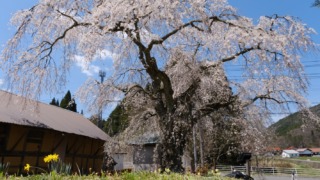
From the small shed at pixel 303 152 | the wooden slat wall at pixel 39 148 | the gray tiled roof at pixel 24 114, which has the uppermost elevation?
the small shed at pixel 303 152

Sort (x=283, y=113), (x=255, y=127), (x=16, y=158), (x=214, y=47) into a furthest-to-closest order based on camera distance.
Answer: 1. (x=255, y=127)
2. (x=16, y=158)
3. (x=283, y=113)
4. (x=214, y=47)

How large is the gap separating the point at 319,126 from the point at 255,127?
9.76 ft

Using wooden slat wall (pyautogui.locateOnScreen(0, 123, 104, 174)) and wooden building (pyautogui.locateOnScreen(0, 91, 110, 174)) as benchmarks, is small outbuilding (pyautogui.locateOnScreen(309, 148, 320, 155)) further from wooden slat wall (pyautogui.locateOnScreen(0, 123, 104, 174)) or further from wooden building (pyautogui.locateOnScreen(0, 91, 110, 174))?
wooden building (pyautogui.locateOnScreen(0, 91, 110, 174))

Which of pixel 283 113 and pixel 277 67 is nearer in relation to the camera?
pixel 277 67

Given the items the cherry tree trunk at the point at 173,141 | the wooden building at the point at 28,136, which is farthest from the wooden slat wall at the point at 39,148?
the cherry tree trunk at the point at 173,141

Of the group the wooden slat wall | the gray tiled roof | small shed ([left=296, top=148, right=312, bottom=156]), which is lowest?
the wooden slat wall

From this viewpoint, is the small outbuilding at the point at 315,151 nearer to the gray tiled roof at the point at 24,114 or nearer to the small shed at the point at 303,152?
the small shed at the point at 303,152

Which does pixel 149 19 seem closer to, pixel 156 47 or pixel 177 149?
pixel 156 47

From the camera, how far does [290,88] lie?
11898mm

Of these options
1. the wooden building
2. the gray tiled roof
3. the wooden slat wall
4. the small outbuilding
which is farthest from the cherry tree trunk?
the small outbuilding

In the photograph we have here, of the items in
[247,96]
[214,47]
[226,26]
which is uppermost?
[226,26]

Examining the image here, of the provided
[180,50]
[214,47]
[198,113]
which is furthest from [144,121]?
[214,47]

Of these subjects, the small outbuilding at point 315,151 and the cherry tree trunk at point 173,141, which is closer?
the cherry tree trunk at point 173,141

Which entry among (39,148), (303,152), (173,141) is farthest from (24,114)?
(303,152)
